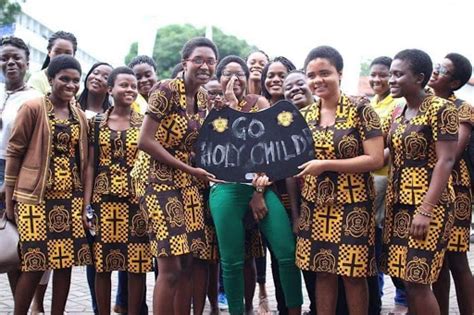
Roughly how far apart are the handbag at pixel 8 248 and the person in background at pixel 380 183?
263cm

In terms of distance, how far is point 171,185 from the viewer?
4.23m

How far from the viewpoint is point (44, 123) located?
4559 millimetres

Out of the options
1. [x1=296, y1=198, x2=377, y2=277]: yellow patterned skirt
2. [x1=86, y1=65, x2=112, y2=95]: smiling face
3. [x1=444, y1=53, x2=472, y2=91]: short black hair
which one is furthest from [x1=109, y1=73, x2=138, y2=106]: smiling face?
[x1=444, y1=53, x2=472, y2=91]: short black hair

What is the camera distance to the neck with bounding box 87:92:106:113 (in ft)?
18.1

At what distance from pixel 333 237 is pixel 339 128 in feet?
2.32

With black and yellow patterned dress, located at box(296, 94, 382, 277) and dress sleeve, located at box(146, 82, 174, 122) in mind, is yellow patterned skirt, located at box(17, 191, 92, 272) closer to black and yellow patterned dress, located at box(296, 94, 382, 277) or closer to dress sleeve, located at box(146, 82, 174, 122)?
dress sleeve, located at box(146, 82, 174, 122)

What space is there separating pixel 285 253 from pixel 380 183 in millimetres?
1084

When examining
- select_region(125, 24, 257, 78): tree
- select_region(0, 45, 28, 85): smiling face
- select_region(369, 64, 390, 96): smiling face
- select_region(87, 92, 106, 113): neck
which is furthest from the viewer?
select_region(125, 24, 257, 78): tree

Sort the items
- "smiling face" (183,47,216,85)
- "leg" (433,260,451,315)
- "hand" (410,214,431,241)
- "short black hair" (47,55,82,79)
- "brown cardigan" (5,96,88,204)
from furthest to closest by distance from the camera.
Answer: "short black hair" (47,55,82,79), "leg" (433,260,451,315), "brown cardigan" (5,96,88,204), "smiling face" (183,47,216,85), "hand" (410,214,431,241)

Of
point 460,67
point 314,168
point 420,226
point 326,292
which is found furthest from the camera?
point 460,67

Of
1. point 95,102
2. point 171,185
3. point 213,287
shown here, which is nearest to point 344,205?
point 171,185

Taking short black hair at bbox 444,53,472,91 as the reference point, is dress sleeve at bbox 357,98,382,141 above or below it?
below

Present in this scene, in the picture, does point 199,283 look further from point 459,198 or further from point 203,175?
point 459,198

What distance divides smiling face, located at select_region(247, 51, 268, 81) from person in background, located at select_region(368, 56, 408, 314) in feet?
3.45
